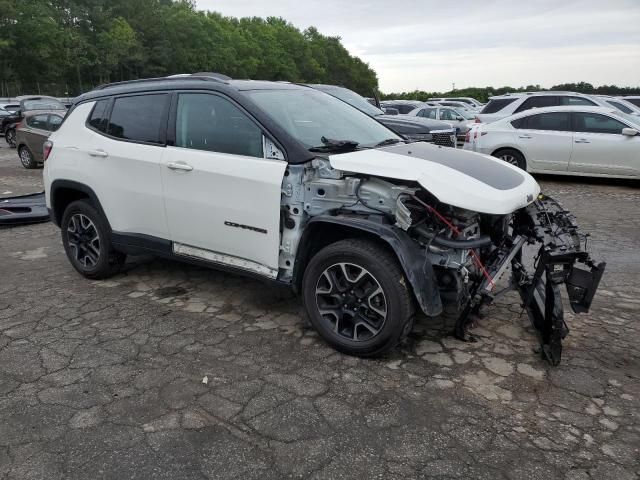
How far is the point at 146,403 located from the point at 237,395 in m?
0.52

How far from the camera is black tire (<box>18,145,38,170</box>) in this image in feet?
43.3

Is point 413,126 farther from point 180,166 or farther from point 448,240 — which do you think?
point 448,240

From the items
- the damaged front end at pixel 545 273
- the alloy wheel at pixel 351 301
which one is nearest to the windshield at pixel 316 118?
the alloy wheel at pixel 351 301

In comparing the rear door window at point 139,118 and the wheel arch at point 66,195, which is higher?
the rear door window at point 139,118

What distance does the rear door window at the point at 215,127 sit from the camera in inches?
154

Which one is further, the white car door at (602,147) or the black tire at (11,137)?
the black tire at (11,137)

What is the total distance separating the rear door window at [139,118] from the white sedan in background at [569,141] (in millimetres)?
8236

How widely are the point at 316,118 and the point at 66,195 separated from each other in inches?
107

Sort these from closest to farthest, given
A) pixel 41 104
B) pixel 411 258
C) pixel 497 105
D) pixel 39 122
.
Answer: pixel 411 258
pixel 39 122
pixel 497 105
pixel 41 104

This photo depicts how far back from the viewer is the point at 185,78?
4406 mm

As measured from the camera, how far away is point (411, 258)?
3.32 metres

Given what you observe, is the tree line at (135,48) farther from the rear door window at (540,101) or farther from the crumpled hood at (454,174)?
the crumpled hood at (454,174)

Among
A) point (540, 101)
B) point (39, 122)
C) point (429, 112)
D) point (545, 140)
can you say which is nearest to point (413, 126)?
point (545, 140)

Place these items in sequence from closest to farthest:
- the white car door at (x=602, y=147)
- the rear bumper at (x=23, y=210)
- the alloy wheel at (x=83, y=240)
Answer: the alloy wheel at (x=83, y=240), the rear bumper at (x=23, y=210), the white car door at (x=602, y=147)
